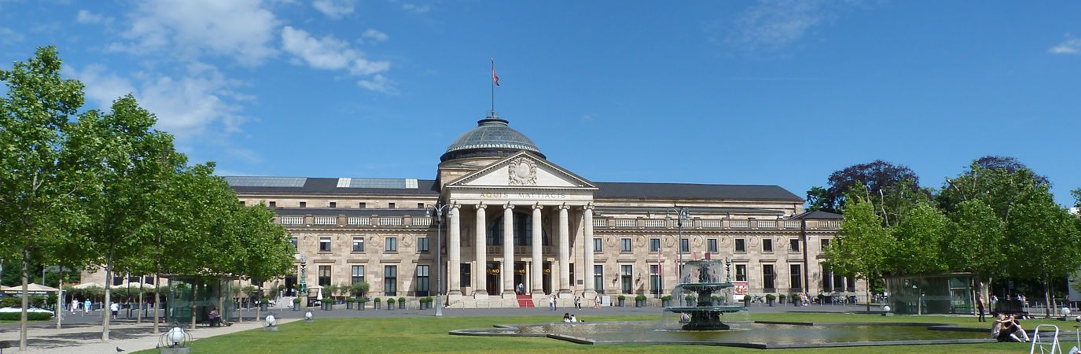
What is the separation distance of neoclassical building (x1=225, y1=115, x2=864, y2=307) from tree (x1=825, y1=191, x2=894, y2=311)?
17.7 m

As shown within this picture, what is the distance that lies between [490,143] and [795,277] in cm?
3684

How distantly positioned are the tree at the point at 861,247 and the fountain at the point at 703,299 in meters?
28.7

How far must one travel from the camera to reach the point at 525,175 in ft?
284

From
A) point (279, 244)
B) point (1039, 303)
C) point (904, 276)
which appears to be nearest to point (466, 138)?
point (279, 244)

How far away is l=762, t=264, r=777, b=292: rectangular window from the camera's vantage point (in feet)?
315

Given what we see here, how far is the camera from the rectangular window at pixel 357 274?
9044 centimetres

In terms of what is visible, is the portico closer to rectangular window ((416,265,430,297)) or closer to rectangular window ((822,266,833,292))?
rectangular window ((416,265,430,297))

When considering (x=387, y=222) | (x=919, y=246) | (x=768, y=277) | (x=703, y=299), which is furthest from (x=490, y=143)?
(x=703, y=299)

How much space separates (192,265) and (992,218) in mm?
50224

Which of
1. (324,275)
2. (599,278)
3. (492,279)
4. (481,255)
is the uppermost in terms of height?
(481,255)

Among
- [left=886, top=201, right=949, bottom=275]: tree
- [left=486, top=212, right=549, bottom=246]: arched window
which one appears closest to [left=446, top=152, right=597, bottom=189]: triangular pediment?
[left=486, top=212, right=549, bottom=246]: arched window

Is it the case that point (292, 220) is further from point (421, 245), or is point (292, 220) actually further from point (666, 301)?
point (666, 301)

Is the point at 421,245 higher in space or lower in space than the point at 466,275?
higher

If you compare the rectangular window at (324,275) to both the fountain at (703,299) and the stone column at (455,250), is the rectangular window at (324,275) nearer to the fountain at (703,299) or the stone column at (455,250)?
the stone column at (455,250)
